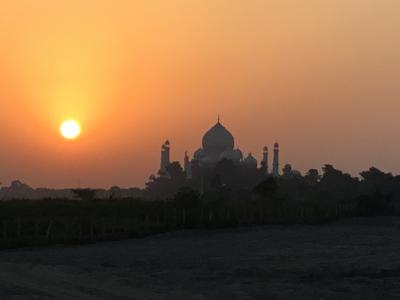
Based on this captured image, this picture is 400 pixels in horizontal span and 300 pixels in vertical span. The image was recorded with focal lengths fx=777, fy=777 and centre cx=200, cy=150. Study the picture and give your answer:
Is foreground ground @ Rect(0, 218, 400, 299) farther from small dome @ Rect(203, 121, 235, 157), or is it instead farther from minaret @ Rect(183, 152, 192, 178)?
minaret @ Rect(183, 152, 192, 178)

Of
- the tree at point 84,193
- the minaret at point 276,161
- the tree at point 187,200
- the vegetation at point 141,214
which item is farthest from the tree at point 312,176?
the tree at point 187,200

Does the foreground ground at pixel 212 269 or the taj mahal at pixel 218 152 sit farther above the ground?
the taj mahal at pixel 218 152

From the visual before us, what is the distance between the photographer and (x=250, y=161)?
129 m

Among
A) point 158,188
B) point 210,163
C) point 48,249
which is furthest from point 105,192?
point 48,249

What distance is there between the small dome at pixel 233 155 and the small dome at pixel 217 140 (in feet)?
3.69

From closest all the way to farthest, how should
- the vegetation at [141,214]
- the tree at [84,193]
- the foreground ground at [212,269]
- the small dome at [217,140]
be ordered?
the foreground ground at [212,269] < the vegetation at [141,214] < the tree at [84,193] < the small dome at [217,140]

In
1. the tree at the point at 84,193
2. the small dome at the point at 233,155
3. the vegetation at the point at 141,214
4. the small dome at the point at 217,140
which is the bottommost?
the vegetation at the point at 141,214

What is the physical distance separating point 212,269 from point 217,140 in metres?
103

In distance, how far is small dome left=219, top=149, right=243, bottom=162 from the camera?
404ft

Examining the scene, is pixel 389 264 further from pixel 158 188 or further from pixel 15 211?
pixel 158 188

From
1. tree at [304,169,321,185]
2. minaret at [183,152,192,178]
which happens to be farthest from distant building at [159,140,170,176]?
tree at [304,169,321,185]

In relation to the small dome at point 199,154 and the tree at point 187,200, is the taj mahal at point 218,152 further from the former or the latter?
the tree at point 187,200

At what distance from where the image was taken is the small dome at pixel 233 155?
123000 millimetres

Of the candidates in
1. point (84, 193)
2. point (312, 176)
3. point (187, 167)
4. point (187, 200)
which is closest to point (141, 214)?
point (187, 200)
